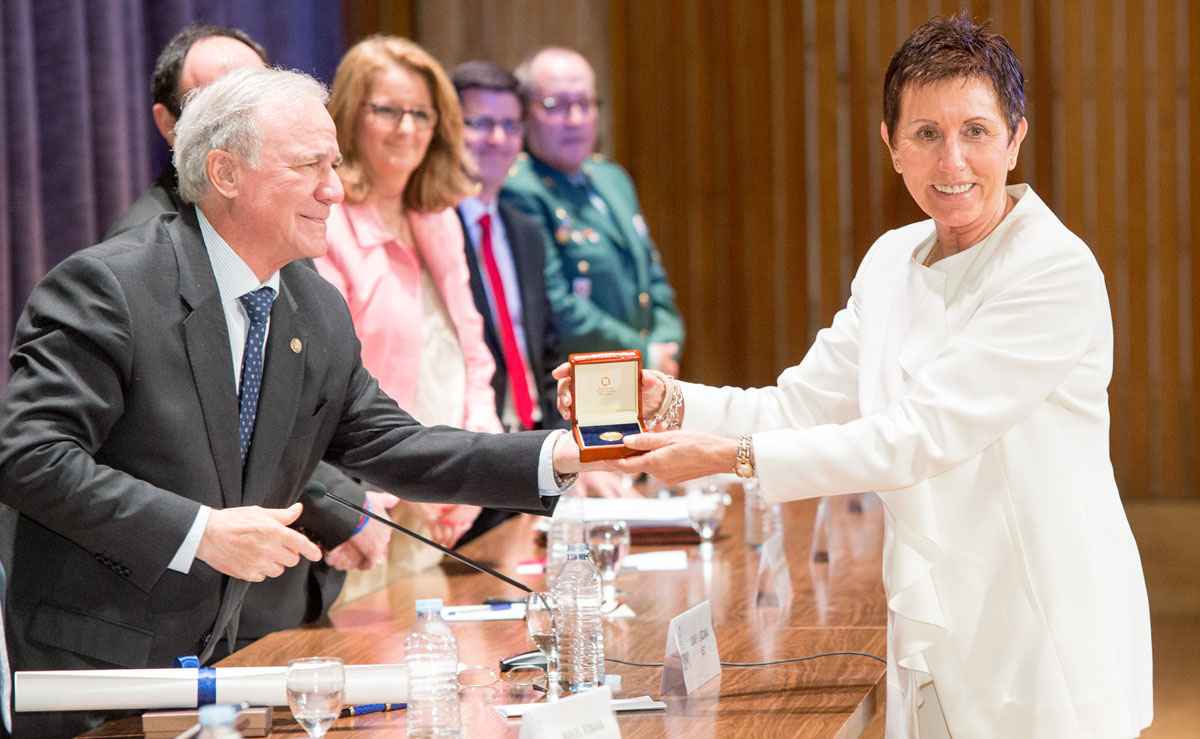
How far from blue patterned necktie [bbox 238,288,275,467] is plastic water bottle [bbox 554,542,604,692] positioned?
638 mm

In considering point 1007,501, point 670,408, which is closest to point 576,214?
point 670,408

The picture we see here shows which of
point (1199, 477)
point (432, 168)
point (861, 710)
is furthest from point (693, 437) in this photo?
point (1199, 477)

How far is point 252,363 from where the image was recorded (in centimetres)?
228

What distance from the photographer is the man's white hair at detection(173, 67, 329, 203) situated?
2.28 meters

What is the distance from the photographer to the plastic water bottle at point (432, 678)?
1762 millimetres

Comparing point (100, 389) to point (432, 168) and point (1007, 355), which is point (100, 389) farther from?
point (432, 168)

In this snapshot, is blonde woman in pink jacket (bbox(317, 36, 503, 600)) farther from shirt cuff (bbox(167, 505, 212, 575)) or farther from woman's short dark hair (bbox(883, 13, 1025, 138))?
woman's short dark hair (bbox(883, 13, 1025, 138))

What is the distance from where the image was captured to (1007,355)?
1924 millimetres

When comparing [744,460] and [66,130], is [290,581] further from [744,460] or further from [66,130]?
[66,130]

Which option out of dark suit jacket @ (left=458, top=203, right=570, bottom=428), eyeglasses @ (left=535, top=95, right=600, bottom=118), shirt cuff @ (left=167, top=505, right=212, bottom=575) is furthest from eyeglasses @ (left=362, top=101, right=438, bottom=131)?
shirt cuff @ (left=167, top=505, right=212, bottom=575)

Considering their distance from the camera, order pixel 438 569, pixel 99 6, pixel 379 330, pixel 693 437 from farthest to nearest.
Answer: pixel 99 6 → pixel 379 330 → pixel 438 569 → pixel 693 437

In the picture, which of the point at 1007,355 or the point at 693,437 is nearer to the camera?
the point at 1007,355

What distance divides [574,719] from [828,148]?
4705mm

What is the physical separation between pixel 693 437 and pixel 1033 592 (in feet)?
1.86
